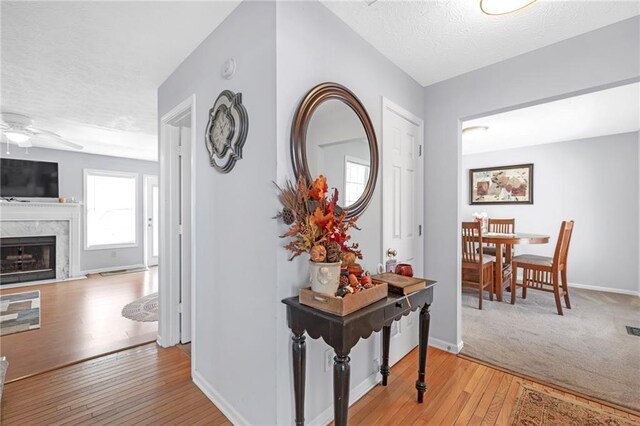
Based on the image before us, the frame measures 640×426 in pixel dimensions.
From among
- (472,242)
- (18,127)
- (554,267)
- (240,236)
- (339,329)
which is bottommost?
(554,267)

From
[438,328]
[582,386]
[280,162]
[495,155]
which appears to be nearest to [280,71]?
[280,162]

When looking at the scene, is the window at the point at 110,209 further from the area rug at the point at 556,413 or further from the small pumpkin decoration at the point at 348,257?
the area rug at the point at 556,413

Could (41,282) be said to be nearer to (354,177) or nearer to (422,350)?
(354,177)

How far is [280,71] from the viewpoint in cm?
142

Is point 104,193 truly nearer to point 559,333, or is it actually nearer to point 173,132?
point 173,132

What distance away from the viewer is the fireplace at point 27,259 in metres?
4.67

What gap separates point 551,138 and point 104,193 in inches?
327

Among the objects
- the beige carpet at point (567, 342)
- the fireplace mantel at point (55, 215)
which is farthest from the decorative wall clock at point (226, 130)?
the fireplace mantel at point (55, 215)

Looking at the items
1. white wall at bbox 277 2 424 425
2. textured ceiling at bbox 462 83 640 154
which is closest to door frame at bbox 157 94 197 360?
white wall at bbox 277 2 424 425

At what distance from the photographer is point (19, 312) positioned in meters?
3.46

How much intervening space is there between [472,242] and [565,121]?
6.75 feet

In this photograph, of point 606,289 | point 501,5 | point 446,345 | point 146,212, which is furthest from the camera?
point 146,212

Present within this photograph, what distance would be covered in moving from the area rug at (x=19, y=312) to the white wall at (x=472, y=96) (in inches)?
168

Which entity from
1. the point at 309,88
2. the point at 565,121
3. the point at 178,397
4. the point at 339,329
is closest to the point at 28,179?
the point at 178,397
